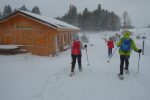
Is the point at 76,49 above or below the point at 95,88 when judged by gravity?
above

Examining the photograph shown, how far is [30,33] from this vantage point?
17.5 metres

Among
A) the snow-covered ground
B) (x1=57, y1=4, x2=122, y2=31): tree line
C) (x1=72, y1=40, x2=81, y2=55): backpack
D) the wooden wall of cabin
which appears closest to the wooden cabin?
the wooden wall of cabin

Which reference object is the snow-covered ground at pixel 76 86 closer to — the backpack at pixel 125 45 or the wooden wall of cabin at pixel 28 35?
the backpack at pixel 125 45

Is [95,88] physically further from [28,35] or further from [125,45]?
[28,35]

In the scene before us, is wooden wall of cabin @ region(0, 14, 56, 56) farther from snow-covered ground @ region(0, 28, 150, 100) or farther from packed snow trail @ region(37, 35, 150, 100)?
packed snow trail @ region(37, 35, 150, 100)

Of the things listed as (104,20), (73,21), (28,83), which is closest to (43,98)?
(28,83)

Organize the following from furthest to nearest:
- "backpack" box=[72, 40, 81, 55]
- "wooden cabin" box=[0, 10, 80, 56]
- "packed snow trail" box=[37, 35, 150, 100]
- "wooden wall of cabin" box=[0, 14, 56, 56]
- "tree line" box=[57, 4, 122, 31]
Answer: "tree line" box=[57, 4, 122, 31]
"wooden wall of cabin" box=[0, 14, 56, 56]
"wooden cabin" box=[0, 10, 80, 56]
"backpack" box=[72, 40, 81, 55]
"packed snow trail" box=[37, 35, 150, 100]

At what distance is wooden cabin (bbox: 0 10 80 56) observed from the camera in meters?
16.9

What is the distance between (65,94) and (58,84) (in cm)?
120

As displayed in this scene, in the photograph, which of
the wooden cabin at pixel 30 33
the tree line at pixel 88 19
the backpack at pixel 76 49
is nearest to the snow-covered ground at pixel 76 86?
the backpack at pixel 76 49

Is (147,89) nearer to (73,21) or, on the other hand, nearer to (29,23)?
(29,23)

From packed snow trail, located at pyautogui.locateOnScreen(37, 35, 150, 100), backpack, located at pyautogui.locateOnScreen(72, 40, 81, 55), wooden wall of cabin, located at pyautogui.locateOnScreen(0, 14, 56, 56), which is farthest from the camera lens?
wooden wall of cabin, located at pyautogui.locateOnScreen(0, 14, 56, 56)

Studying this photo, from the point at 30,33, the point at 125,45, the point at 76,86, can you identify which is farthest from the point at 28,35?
the point at 76,86

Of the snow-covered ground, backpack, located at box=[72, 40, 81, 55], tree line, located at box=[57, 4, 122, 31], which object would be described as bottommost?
the snow-covered ground
